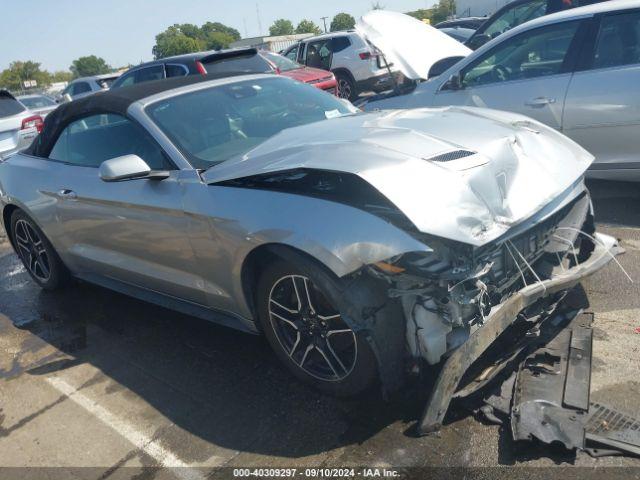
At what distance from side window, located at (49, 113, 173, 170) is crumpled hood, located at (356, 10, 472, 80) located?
7.82 feet

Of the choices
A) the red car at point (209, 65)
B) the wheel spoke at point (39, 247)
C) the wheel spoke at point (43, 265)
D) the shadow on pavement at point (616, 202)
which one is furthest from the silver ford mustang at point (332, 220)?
the red car at point (209, 65)

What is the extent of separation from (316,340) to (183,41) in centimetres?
8554

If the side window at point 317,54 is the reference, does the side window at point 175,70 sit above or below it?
above

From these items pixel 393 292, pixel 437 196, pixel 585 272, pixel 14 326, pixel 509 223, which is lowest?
pixel 14 326

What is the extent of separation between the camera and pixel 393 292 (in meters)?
2.71

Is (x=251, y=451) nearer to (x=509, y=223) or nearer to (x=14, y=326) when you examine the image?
(x=509, y=223)

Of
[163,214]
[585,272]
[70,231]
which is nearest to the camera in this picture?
[585,272]

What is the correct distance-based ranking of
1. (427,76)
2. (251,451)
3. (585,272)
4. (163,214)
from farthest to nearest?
(427,76) → (163,214) → (585,272) → (251,451)

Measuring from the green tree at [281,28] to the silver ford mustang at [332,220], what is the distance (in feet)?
394

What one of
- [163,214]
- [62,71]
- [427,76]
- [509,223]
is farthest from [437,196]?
[62,71]

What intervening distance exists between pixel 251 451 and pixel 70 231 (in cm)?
249

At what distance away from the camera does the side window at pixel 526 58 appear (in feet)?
17.6

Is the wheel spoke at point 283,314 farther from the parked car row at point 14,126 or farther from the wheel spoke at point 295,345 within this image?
the parked car row at point 14,126

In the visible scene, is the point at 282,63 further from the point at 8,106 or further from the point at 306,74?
the point at 8,106
